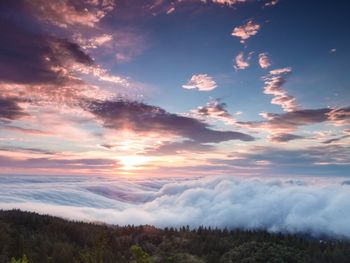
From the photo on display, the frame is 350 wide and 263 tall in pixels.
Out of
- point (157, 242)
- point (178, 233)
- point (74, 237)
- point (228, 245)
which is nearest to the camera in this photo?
point (74, 237)

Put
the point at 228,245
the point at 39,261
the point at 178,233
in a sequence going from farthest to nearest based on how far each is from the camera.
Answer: the point at 178,233 < the point at 228,245 < the point at 39,261

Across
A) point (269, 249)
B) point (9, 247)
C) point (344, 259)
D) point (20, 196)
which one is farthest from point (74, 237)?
point (20, 196)

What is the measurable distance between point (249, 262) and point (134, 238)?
19767mm

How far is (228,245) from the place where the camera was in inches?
2879

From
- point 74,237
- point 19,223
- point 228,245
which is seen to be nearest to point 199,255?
point 228,245

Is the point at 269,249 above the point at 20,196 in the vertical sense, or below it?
below

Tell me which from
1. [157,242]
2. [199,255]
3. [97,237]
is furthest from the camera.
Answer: [157,242]

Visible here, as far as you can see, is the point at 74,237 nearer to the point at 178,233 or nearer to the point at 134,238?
the point at 134,238

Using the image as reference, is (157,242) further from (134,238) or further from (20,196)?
(20,196)

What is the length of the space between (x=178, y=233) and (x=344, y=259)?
120 feet

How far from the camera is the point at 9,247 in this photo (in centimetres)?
3472

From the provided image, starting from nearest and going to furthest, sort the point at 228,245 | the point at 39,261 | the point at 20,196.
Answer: the point at 39,261
the point at 228,245
the point at 20,196

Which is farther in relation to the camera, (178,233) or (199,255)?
(178,233)

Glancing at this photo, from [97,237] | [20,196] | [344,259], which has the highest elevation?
[20,196]
